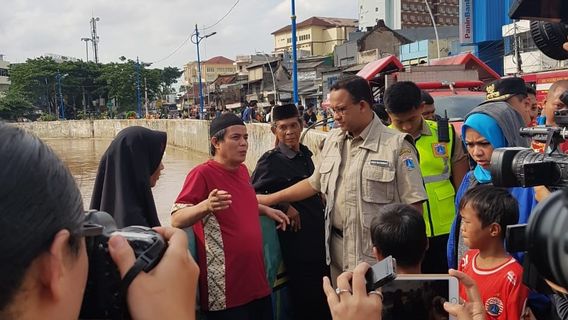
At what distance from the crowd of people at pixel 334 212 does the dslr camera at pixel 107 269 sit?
0.02m

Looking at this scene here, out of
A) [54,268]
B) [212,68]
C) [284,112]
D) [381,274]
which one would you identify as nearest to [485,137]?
[381,274]

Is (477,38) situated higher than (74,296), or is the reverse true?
(477,38)

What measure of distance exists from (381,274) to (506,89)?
2.54m

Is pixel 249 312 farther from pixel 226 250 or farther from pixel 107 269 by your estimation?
pixel 107 269

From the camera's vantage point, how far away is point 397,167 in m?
2.84

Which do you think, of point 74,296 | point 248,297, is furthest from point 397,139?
point 74,296

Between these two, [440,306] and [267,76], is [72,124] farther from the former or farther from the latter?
[440,306]

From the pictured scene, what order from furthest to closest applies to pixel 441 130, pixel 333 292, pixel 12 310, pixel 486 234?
1. pixel 441 130
2. pixel 486 234
3. pixel 333 292
4. pixel 12 310

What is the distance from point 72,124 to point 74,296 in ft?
147

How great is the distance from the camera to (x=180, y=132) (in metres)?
26.2

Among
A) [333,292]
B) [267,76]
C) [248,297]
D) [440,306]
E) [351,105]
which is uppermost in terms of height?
[267,76]

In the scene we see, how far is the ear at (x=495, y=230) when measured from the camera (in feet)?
7.60

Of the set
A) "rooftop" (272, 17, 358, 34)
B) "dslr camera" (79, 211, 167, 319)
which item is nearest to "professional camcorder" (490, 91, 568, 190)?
"dslr camera" (79, 211, 167, 319)

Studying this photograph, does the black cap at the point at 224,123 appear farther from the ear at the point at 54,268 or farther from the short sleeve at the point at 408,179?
the ear at the point at 54,268
